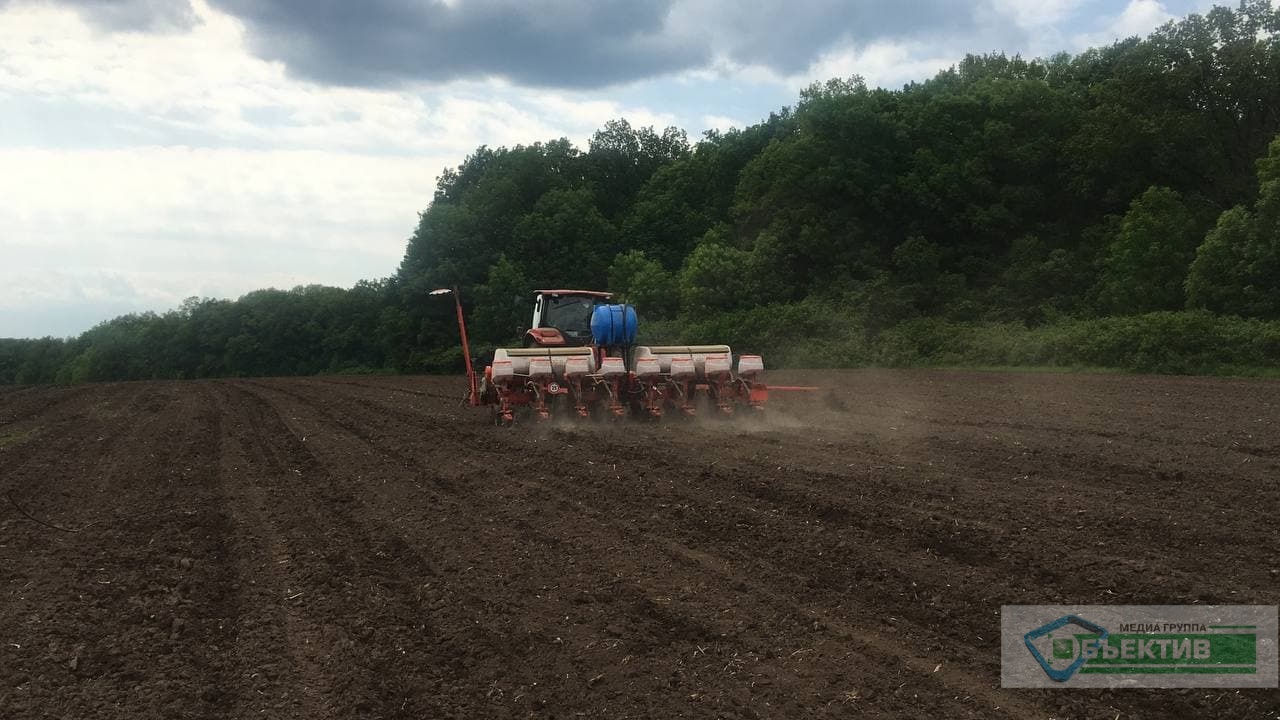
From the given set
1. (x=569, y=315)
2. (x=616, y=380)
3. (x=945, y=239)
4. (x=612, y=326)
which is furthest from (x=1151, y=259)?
(x=616, y=380)

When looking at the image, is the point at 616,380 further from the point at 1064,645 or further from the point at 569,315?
the point at 1064,645

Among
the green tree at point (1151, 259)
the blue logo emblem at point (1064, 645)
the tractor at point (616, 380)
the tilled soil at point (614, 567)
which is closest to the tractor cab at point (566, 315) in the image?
the tractor at point (616, 380)

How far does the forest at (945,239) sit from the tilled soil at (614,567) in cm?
1822

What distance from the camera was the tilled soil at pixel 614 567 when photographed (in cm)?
482

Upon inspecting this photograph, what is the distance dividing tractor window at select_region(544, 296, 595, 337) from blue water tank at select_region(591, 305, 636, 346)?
7.77 ft

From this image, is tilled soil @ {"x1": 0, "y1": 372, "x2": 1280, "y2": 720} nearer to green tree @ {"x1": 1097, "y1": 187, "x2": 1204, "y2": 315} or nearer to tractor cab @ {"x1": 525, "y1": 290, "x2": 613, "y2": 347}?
tractor cab @ {"x1": 525, "y1": 290, "x2": 613, "y2": 347}

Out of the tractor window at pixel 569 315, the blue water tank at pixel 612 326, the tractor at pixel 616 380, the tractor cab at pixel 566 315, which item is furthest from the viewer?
the tractor window at pixel 569 315

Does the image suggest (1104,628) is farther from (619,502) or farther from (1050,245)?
(1050,245)

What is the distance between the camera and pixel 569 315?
18609 millimetres

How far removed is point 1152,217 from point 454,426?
28.3 metres

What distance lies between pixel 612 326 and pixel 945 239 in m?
29.2

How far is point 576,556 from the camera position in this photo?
7184 millimetres

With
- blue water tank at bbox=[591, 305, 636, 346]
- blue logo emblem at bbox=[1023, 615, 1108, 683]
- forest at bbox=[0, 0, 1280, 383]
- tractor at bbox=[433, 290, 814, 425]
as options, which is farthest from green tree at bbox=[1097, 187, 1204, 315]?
blue logo emblem at bbox=[1023, 615, 1108, 683]

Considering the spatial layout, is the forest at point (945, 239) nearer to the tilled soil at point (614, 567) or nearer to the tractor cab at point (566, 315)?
the tractor cab at point (566, 315)
